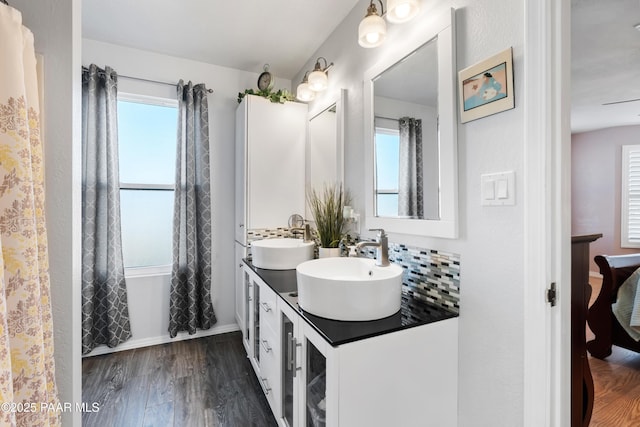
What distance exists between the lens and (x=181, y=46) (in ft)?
7.89

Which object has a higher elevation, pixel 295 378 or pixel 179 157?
pixel 179 157

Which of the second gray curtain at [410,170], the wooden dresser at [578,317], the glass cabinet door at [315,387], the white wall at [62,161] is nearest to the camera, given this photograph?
the white wall at [62,161]

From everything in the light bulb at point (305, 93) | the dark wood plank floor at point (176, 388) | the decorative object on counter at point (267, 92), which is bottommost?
the dark wood plank floor at point (176, 388)

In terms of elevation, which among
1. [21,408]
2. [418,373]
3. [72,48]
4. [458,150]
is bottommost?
[418,373]

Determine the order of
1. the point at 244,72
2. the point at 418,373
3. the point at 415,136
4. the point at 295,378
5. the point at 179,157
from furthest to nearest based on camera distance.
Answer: the point at 244,72
the point at 179,157
the point at 415,136
the point at 295,378
the point at 418,373

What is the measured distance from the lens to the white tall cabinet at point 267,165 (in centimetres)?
243

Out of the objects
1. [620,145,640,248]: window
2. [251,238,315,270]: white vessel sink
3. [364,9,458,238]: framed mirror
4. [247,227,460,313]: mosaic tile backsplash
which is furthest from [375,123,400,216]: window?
[620,145,640,248]: window

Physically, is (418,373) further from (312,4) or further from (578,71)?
(578,71)

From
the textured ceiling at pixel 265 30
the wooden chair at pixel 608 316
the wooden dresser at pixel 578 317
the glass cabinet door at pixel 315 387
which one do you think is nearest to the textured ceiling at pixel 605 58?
the textured ceiling at pixel 265 30

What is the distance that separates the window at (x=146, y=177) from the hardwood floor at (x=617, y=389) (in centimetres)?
320

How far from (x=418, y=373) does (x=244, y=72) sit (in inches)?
111

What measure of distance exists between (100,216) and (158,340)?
1141mm

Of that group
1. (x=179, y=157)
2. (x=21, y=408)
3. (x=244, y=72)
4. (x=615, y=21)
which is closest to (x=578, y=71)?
(x=615, y=21)

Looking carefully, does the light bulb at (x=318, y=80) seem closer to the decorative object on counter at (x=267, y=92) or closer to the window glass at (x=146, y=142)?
the decorative object on counter at (x=267, y=92)
